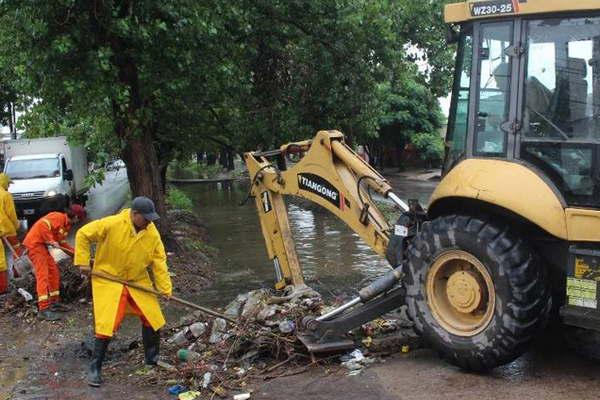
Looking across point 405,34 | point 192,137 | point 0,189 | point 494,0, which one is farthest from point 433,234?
point 405,34

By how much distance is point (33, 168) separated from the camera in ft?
63.8

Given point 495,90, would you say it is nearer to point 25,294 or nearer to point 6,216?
point 25,294

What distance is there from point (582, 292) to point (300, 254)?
8.22 meters

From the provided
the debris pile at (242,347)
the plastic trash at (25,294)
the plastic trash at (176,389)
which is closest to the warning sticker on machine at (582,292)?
the debris pile at (242,347)

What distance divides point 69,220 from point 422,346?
4615 mm

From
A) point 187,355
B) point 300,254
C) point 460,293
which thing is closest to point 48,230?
point 187,355

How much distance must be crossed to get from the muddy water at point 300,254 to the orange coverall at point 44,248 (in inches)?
80.8

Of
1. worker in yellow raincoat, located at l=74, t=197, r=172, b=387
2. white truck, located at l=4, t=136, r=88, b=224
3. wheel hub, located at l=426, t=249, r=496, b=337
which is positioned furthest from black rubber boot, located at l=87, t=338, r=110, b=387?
white truck, located at l=4, t=136, r=88, b=224

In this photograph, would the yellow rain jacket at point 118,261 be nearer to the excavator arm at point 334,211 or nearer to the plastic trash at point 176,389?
the plastic trash at point 176,389

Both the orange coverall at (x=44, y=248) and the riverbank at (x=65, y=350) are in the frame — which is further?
the orange coverall at (x=44, y=248)

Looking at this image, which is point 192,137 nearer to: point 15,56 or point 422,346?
point 15,56

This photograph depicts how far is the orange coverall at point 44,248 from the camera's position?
803 cm

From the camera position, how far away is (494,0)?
494cm

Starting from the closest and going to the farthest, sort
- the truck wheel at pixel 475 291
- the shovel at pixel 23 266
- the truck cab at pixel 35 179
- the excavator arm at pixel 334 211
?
the truck wheel at pixel 475 291, the excavator arm at pixel 334 211, the shovel at pixel 23 266, the truck cab at pixel 35 179
